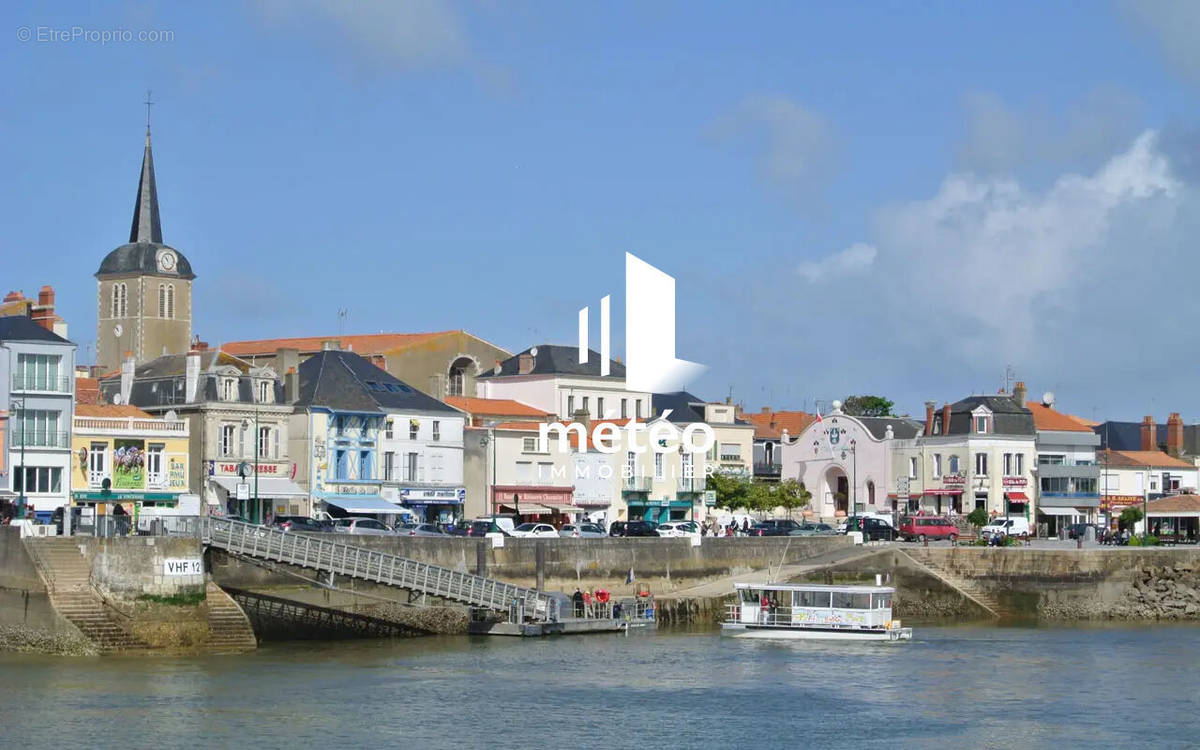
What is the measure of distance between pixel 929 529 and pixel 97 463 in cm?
3497

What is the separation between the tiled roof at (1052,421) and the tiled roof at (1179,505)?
37.3ft

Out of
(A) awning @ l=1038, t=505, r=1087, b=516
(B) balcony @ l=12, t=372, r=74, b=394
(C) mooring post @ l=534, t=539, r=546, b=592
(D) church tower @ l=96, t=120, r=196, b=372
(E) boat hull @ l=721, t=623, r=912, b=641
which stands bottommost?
(E) boat hull @ l=721, t=623, r=912, b=641

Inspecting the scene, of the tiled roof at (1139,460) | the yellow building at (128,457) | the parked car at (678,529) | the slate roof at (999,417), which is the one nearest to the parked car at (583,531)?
the parked car at (678,529)

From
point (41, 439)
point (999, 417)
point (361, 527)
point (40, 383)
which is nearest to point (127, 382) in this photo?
point (41, 439)

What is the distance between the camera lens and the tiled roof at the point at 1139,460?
347ft

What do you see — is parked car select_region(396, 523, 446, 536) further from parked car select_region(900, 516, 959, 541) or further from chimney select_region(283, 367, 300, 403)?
parked car select_region(900, 516, 959, 541)

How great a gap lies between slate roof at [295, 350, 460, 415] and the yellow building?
22.0 ft

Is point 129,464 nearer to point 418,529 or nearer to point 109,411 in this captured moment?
point 109,411

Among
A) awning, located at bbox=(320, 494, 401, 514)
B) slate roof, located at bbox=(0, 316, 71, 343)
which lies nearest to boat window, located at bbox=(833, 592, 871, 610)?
awning, located at bbox=(320, 494, 401, 514)

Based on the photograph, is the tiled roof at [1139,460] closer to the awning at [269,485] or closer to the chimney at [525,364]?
the chimney at [525,364]

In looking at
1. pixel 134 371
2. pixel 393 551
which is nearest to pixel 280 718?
pixel 393 551

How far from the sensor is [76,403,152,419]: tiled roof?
7456 centimetres

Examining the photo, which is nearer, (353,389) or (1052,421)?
(353,389)

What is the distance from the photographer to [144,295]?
9788 cm
